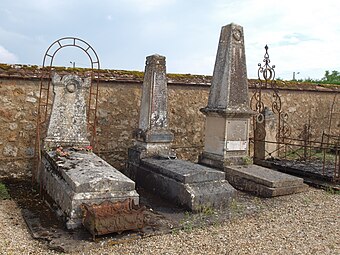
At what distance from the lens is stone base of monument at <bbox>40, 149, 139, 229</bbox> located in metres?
4.38

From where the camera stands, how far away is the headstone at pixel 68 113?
648 cm

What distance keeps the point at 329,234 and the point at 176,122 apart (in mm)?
5205

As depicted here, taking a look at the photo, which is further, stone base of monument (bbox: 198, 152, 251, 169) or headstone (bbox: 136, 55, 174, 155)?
stone base of monument (bbox: 198, 152, 251, 169)

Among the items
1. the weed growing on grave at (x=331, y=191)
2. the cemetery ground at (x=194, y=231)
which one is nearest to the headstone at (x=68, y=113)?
the cemetery ground at (x=194, y=231)

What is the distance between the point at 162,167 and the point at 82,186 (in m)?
1.86

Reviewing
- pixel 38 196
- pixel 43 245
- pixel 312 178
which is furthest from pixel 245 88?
pixel 43 245

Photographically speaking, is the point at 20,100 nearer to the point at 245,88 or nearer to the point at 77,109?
the point at 77,109

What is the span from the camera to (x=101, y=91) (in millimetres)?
8062

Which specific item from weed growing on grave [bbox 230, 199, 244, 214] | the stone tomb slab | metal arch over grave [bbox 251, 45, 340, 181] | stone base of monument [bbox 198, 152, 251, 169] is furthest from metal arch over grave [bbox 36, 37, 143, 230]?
metal arch over grave [bbox 251, 45, 340, 181]

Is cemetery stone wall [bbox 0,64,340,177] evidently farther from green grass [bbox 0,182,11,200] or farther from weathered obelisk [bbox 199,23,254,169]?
weathered obelisk [bbox 199,23,254,169]

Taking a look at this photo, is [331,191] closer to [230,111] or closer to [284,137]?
[230,111]

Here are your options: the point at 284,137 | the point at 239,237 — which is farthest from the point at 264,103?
the point at 239,237

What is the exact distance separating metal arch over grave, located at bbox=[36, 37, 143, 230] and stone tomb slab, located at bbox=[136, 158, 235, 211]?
2.92 feet

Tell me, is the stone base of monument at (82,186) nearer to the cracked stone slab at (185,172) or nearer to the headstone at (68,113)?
the cracked stone slab at (185,172)
